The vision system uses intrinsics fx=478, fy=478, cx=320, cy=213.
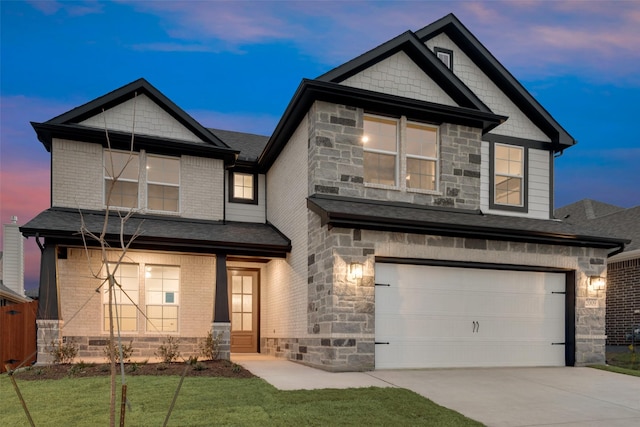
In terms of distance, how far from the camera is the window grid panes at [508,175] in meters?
13.4

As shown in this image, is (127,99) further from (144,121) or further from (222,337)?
(222,337)

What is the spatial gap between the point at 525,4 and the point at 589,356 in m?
13.3

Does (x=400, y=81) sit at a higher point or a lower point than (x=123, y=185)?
higher

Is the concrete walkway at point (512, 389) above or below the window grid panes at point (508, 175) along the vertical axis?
below

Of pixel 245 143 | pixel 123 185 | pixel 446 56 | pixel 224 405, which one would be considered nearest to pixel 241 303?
pixel 123 185

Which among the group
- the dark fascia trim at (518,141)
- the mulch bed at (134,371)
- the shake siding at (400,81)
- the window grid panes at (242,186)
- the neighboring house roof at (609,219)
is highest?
the shake siding at (400,81)

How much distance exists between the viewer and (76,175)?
12.8 m

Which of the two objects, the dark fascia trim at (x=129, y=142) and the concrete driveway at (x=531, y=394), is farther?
the dark fascia trim at (x=129, y=142)

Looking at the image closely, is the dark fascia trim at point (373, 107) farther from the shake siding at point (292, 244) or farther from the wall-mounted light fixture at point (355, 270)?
the wall-mounted light fixture at point (355, 270)

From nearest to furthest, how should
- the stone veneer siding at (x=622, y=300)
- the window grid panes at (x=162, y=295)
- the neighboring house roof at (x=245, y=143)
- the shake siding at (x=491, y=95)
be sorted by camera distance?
1. the window grid panes at (x=162, y=295)
2. the shake siding at (x=491, y=95)
3. the neighboring house roof at (x=245, y=143)
4. the stone veneer siding at (x=622, y=300)

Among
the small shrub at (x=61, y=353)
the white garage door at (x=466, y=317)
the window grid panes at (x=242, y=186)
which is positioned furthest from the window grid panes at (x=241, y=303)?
the white garage door at (x=466, y=317)

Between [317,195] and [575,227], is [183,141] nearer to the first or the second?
[317,195]

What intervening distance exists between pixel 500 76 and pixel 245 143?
8.56m

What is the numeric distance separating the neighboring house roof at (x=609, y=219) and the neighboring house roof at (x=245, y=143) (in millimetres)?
10402
